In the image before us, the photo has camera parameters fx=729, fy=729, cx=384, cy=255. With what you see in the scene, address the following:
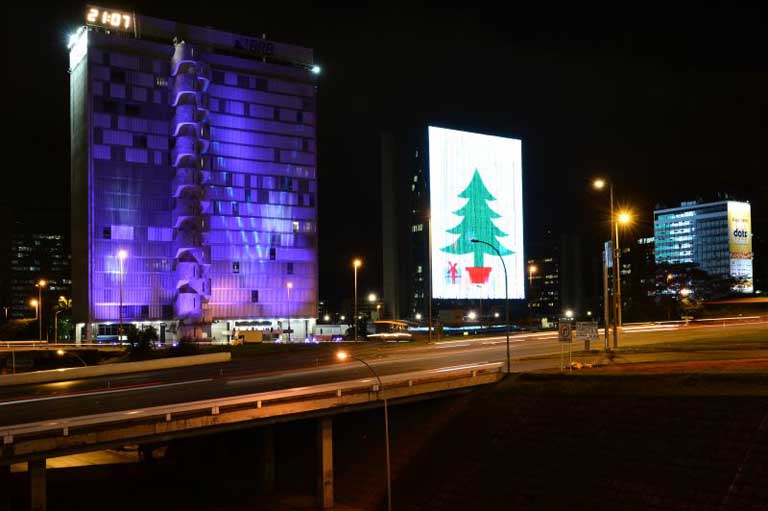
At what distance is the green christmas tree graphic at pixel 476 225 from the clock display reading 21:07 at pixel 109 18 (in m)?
53.4

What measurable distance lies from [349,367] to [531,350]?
1626 centimetres

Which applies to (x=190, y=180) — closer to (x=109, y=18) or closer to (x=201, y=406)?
(x=109, y=18)

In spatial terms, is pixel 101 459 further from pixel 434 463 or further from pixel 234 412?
pixel 434 463

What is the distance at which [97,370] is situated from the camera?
49281 millimetres

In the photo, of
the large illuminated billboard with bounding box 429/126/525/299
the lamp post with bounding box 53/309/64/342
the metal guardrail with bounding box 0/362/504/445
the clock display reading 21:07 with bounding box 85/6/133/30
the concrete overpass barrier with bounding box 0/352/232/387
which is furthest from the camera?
the large illuminated billboard with bounding box 429/126/525/299

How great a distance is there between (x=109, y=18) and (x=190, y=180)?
24807 millimetres

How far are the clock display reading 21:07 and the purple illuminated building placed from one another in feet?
0.45

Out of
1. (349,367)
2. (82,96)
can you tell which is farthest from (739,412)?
(82,96)

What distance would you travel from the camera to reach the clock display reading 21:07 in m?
→ 98.2

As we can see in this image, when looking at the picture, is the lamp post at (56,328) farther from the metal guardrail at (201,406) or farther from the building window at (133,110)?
the metal guardrail at (201,406)

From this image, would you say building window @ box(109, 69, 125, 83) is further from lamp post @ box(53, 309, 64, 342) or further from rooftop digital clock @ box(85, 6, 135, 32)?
lamp post @ box(53, 309, 64, 342)

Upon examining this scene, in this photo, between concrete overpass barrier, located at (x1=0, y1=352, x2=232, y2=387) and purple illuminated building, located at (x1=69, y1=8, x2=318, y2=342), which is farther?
purple illuminated building, located at (x1=69, y1=8, x2=318, y2=342)

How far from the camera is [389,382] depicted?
35.0 metres

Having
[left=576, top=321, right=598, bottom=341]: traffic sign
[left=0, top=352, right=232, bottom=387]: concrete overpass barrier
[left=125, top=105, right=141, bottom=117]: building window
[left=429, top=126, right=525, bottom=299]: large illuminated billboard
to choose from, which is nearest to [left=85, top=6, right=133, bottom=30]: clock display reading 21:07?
[left=125, top=105, right=141, bottom=117]: building window
